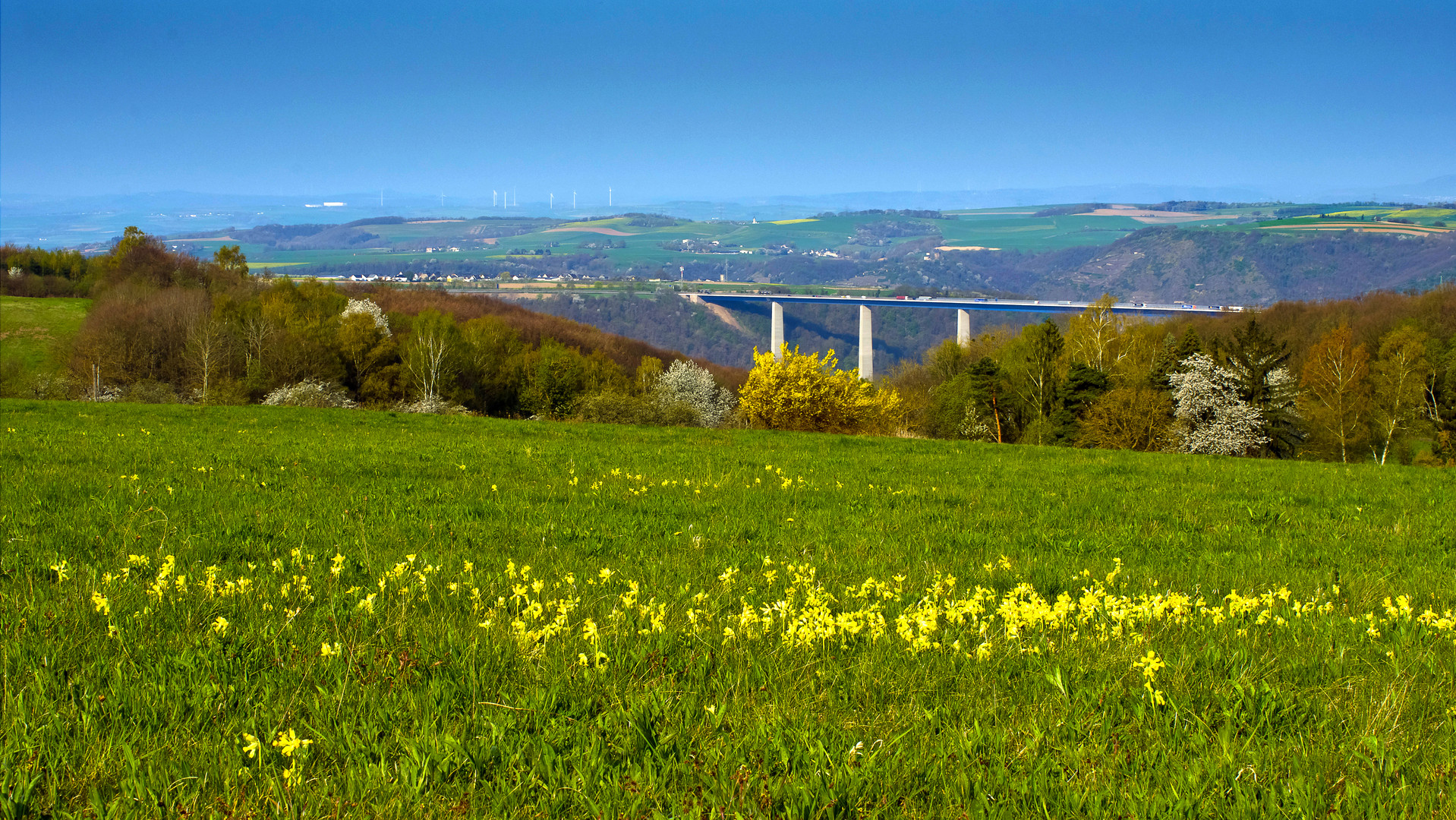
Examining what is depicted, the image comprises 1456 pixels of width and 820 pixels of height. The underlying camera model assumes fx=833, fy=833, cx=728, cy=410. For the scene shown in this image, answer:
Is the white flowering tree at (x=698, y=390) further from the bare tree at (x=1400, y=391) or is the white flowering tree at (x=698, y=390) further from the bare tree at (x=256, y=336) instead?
the bare tree at (x=1400, y=391)

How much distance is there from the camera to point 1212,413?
5394 cm

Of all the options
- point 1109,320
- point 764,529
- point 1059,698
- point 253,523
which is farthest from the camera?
point 1109,320

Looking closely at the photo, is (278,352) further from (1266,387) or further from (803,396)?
(1266,387)

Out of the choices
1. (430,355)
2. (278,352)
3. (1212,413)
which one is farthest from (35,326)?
(1212,413)

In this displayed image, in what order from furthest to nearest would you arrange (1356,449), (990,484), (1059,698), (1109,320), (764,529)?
(1109,320) < (1356,449) < (990,484) < (764,529) < (1059,698)

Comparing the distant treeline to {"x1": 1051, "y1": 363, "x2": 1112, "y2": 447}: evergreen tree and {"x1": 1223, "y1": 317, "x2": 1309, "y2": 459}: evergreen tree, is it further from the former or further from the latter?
{"x1": 1223, "y1": 317, "x2": 1309, "y2": 459}: evergreen tree

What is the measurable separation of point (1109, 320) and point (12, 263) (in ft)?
422

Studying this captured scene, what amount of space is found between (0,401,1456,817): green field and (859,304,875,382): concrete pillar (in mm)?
169118

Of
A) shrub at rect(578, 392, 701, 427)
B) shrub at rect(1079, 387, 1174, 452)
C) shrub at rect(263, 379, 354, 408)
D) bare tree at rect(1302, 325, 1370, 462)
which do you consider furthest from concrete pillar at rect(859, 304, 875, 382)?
shrub at rect(578, 392, 701, 427)

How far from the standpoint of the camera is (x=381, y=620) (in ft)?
15.9

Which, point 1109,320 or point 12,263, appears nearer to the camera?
point 1109,320

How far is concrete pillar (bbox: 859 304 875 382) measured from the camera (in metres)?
178

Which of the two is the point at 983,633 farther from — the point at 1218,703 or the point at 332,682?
the point at 332,682

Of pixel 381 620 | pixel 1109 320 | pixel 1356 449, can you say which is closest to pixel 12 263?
pixel 1109 320
